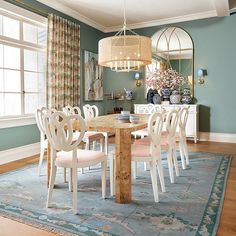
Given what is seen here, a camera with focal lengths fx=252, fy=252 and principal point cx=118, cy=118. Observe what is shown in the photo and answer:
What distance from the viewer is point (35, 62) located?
4691 millimetres

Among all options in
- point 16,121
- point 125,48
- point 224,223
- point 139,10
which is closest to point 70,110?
point 16,121

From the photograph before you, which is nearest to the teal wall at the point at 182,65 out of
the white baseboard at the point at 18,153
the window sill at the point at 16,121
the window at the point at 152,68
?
the window at the point at 152,68

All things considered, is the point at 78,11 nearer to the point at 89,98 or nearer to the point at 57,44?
the point at 57,44

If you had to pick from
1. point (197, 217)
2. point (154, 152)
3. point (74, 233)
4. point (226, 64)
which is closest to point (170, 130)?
point (154, 152)

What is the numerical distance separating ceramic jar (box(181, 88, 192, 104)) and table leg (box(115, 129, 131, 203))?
3.71 m

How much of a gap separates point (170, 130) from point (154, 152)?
0.54m

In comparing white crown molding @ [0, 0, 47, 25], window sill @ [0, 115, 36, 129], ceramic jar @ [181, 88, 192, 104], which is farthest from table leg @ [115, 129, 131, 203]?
ceramic jar @ [181, 88, 192, 104]

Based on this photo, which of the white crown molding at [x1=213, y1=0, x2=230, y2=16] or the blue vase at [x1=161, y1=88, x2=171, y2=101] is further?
the blue vase at [x1=161, y1=88, x2=171, y2=101]

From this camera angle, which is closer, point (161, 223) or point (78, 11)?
point (161, 223)

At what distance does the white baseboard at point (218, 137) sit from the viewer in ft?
18.5

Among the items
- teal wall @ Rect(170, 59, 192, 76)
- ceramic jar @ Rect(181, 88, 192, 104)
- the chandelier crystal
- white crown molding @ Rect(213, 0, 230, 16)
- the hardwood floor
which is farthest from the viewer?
teal wall @ Rect(170, 59, 192, 76)

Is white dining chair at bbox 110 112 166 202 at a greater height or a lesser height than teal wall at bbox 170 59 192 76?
lesser

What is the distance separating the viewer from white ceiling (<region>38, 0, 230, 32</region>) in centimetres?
485

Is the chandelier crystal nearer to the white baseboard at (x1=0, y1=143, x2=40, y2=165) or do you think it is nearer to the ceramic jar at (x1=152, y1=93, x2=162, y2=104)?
the white baseboard at (x1=0, y1=143, x2=40, y2=165)
